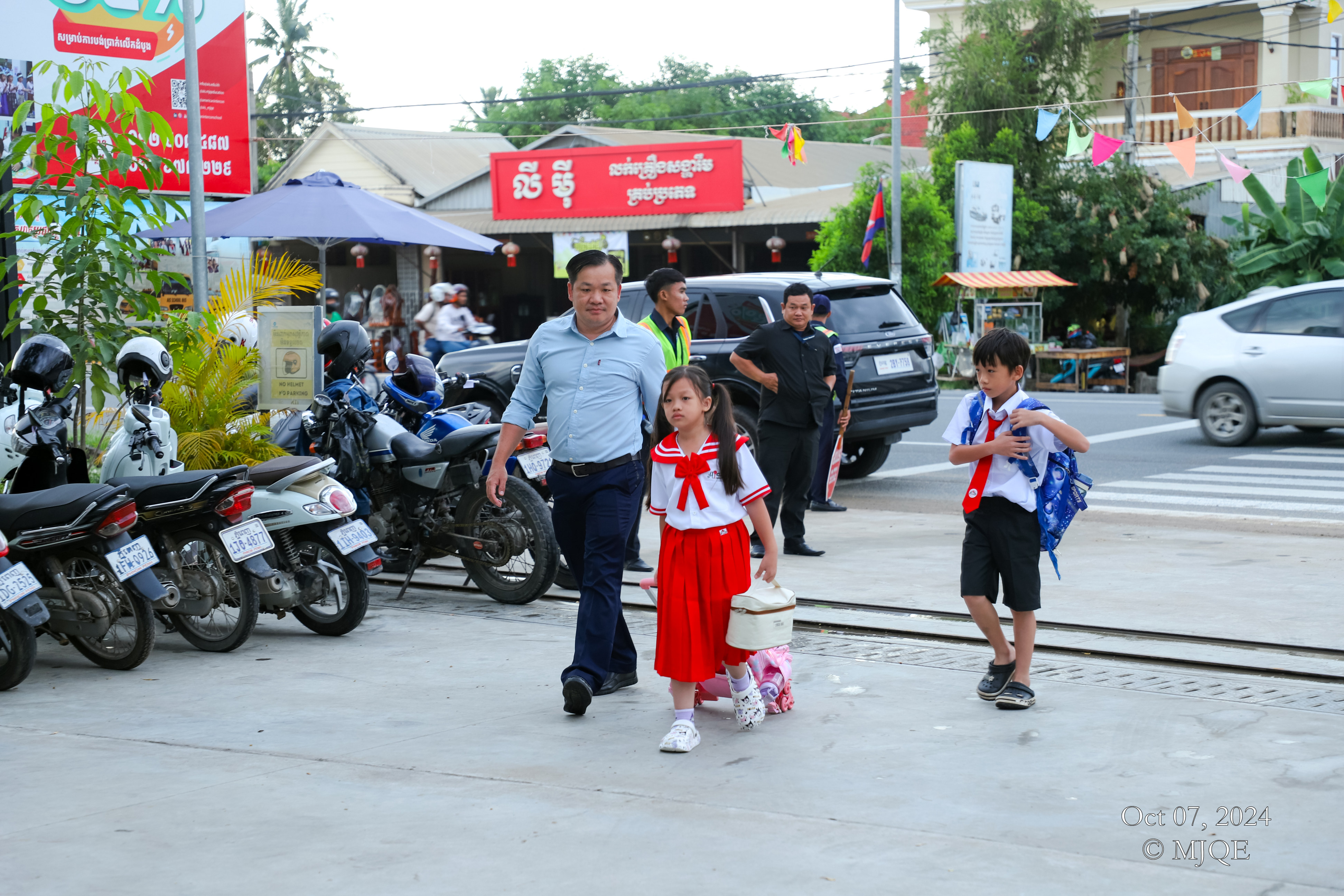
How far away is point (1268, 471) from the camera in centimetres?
1305

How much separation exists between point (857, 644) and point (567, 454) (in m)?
1.96

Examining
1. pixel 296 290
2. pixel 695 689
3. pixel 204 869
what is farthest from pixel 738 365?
pixel 204 869

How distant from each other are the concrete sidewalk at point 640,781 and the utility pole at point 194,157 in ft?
13.7

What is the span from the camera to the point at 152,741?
5.33 meters

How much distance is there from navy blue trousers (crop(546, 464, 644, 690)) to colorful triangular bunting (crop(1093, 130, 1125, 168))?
21.4 metres

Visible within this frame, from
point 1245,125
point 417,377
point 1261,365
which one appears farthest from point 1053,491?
point 1245,125

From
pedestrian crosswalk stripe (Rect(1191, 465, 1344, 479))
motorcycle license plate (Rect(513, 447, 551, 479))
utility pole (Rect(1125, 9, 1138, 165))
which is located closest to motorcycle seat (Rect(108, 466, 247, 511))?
motorcycle license plate (Rect(513, 447, 551, 479))

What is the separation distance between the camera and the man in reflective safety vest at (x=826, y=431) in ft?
35.1

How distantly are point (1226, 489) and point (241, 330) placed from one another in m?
7.94

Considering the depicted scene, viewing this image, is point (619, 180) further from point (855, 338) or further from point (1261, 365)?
point (855, 338)

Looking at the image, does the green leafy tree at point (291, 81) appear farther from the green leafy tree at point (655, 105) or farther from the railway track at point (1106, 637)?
the railway track at point (1106, 637)

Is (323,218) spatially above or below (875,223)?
below

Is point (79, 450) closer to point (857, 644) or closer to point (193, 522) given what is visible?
point (193, 522)

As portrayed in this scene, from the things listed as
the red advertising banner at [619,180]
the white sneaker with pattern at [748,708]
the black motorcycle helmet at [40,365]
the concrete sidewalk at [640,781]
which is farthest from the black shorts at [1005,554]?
the red advertising banner at [619,180]
